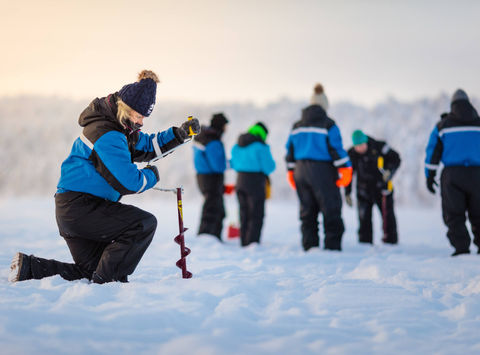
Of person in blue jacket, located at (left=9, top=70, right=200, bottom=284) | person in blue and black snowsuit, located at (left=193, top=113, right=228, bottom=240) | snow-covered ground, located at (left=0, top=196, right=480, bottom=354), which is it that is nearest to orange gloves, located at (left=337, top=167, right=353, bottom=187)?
snow-covered ground, located at (left=0, top=196, right=480, bottom=354)

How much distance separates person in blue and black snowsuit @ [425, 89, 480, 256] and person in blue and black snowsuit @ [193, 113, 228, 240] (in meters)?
3.41

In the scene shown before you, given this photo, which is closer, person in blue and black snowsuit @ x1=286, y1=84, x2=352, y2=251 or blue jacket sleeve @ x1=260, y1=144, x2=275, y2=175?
person in blue and black snowsuit @ x1=286, y1=84, x2=352, y2=251

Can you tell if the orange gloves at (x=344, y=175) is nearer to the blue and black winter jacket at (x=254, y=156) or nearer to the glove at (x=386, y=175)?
the blue and black winter jacket at (x=254, y=156)

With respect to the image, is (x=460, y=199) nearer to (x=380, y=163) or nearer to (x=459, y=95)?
(x=459, y=95)

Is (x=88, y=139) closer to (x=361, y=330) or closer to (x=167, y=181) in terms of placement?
(x=361, y=330)

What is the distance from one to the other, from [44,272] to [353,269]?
2.82 metres

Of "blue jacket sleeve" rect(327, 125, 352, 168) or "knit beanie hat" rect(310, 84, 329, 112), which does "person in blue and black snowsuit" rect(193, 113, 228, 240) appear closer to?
"knit beanie hat" rect(310, 84, 329, 112)

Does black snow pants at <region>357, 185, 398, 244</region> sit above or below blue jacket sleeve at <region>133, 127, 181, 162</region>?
below

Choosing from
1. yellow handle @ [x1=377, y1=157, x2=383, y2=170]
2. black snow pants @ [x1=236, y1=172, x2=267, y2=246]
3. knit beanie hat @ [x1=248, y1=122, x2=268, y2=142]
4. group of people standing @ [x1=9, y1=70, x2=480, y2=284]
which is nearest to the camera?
group of people standing @ [x1=9, y1=70, x2=480, y2=284]

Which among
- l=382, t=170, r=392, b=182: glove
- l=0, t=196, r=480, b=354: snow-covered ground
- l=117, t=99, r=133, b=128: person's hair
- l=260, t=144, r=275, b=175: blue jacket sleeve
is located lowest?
l=0, t=196, r=480, b=354: snow-covered ground

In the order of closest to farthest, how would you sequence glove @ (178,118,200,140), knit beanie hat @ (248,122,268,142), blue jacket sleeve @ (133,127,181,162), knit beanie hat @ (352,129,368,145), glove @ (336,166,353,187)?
glove @ (178,118,200,140) < blue jacket sleeve @ (133,127,181,162) < glove @ (336,166,353,187) < knit beanie hat @ (248,122,268,142) < knit beanie hat @ (352,129,368,145)

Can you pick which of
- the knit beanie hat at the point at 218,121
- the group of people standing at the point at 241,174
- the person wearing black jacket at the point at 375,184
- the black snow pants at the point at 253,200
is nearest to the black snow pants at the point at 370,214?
the person wearing black jacket at the point at 375,184

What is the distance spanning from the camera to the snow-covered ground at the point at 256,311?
85.6 inches

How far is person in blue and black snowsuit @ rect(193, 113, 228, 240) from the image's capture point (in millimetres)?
7332
